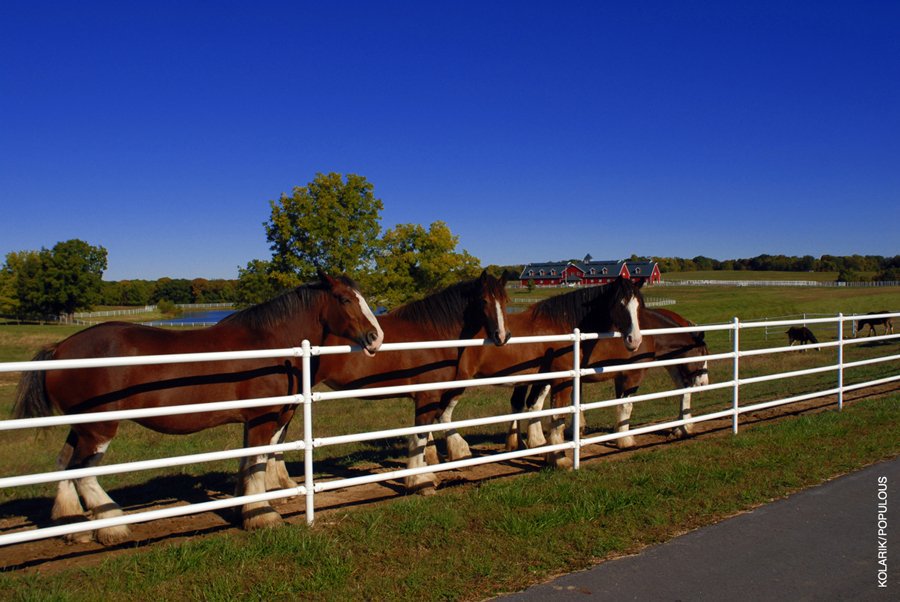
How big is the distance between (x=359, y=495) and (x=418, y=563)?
1.95m

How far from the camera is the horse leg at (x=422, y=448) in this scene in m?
5.66

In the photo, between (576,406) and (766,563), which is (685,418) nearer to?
(576,406)

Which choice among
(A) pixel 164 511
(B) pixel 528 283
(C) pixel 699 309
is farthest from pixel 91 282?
(A) pixel 164 511

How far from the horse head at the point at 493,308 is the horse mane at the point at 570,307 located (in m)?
1.69

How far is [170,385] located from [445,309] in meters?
3.01

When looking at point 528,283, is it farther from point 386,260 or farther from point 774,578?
point 386,260

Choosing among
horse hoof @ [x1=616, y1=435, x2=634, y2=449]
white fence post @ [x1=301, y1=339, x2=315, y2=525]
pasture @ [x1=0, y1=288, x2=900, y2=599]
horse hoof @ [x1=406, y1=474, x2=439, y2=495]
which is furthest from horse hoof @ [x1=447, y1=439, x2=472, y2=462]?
white fence post @ [x1=301, y1=339, x2=315, y2=525]

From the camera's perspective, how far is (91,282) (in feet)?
231

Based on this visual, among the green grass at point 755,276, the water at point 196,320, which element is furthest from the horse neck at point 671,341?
the green grass at point 755,276

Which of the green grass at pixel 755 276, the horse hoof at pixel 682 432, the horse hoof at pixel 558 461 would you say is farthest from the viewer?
the green grass at pixel 755 276

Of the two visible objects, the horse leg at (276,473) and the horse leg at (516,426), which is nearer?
the horse leg at (276,473)

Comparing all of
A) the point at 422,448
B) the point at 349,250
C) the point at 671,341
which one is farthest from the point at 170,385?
the point at 349,250

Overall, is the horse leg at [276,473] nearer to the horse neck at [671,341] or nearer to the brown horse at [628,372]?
the brown horse at [628,372]

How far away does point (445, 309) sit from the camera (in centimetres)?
685
